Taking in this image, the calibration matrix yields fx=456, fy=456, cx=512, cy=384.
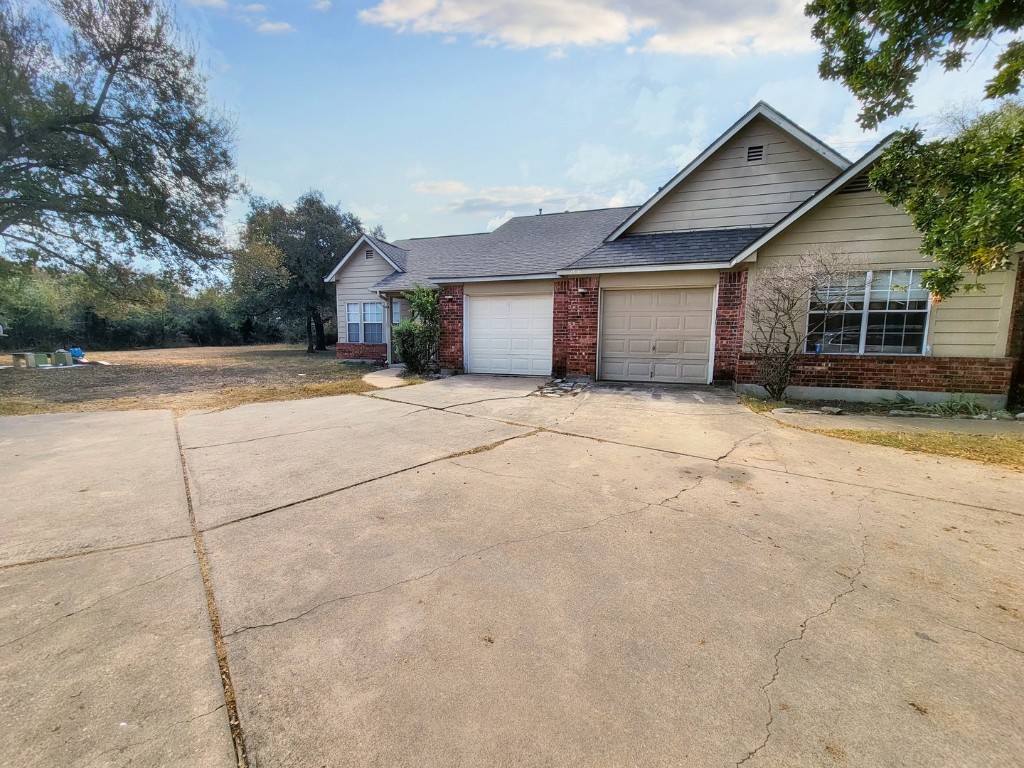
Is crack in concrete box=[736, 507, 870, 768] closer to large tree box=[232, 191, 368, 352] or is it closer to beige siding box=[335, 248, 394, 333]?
beige siding box=[335, 248, 394, 333]

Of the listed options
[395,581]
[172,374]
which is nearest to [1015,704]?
[395,581]

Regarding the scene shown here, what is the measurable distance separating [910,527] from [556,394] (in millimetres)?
6818

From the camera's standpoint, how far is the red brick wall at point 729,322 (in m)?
10.1

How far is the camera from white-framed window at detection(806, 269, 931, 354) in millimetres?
8867

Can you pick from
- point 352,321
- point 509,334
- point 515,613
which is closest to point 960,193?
point 515,613

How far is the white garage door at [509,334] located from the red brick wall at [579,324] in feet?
2.39

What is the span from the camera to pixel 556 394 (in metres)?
10.0

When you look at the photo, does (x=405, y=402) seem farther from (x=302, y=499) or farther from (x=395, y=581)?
(x=395, y=581)

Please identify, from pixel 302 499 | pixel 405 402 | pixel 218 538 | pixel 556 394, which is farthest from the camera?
pixel 556 394

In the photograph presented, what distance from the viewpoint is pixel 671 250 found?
10805 millimetres

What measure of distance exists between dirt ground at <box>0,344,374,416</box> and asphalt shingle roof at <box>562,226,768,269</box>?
6675 millimetres

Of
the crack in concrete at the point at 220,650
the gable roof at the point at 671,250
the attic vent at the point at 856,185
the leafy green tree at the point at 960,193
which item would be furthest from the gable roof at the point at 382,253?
the crack in concrete at the point at 220,650

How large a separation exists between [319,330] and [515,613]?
28326mm

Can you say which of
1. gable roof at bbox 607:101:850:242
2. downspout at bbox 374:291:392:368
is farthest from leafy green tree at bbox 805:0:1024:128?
downspout at bbox 374:291:392:368
